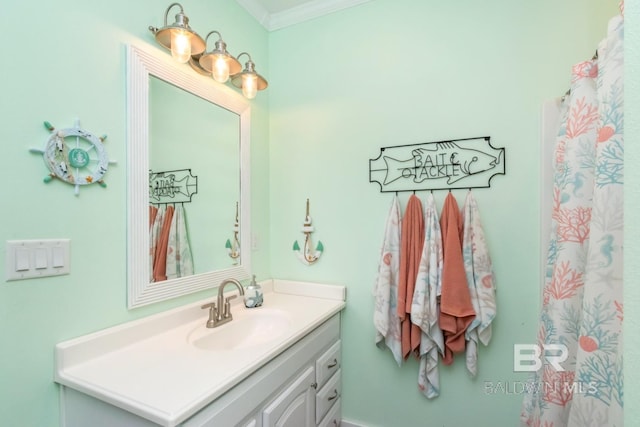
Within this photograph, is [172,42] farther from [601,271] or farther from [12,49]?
[601,271]

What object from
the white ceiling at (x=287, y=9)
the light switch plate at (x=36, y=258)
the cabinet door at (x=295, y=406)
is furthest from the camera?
the white ceiling at (x=287, y=9)

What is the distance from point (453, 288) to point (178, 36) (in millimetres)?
1599

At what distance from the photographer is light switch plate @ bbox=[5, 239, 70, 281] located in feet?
2.72

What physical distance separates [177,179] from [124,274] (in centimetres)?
46

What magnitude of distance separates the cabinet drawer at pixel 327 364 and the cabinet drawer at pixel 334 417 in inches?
7.7

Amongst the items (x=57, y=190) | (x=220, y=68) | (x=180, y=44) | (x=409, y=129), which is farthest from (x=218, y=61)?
(x=409, y=129)

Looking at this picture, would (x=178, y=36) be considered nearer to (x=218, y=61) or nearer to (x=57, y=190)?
(x=218, y=61)

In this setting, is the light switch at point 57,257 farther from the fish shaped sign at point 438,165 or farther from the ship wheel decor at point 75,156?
the fish shaped sign at point 438,165

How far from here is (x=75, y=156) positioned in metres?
0.96

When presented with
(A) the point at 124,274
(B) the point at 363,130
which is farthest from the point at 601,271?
(A) the point at 124,274

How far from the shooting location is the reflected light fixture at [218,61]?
133cm

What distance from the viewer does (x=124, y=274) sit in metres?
1.10

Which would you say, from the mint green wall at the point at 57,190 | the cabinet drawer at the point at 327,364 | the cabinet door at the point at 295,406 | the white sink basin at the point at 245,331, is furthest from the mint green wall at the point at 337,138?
the cabinet door at the point at 295,406

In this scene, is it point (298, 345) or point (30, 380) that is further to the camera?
point (298, 345)
